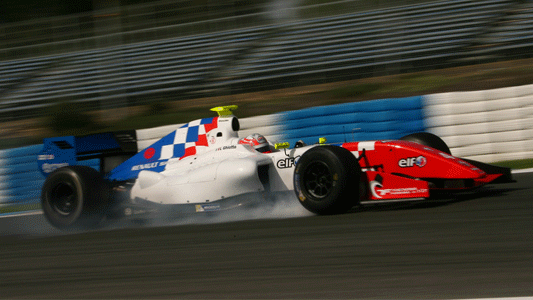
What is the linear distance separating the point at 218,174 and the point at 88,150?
6.27 feet

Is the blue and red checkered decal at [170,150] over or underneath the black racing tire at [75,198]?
over

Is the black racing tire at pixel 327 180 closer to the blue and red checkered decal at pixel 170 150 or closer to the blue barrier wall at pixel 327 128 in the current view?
the blue and red checkered decal at pixel 170 150

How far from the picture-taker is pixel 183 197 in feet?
18.9

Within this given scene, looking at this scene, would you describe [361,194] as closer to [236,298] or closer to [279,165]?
[279,165]

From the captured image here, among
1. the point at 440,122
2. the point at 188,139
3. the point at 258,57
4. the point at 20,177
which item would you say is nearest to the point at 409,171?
the point at 188,139

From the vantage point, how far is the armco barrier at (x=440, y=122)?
7.78 metres

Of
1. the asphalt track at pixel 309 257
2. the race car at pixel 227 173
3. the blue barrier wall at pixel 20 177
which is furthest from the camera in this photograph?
the blue barrier wall at pixel 20 177

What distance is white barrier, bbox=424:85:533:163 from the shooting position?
7.75 m

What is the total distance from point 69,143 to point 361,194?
337 centimetres

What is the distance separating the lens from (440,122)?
7973 millimetres

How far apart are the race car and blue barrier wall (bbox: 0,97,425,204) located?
196 centimetres

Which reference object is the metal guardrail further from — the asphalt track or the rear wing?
the asphalt track

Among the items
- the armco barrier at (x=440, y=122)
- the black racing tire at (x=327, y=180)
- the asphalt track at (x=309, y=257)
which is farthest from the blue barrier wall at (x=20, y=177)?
the black racing tire at (x=327, y=180)

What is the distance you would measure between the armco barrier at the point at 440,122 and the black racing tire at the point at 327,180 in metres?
2.77
